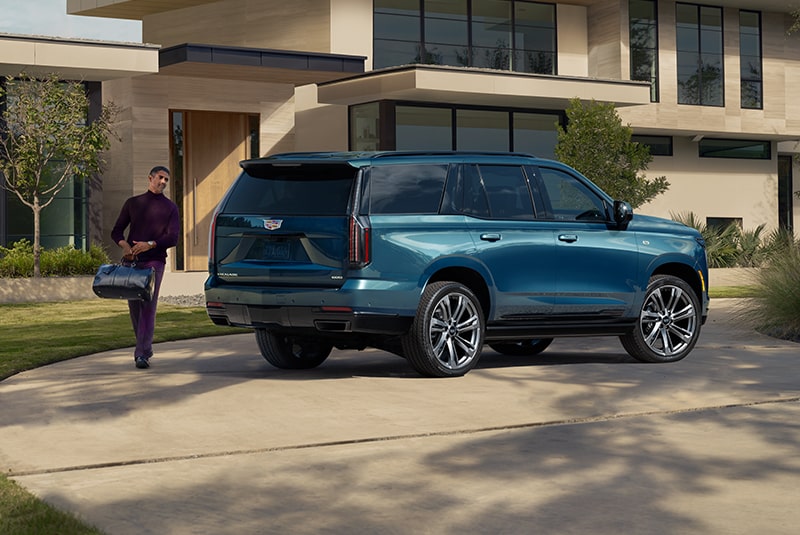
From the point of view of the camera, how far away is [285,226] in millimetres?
10742

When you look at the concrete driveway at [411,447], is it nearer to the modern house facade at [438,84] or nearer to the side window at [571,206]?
the side window at [571,206]

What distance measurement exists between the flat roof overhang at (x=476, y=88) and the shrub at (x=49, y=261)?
701 cm

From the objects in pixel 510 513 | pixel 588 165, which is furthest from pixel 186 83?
pixel 510 513

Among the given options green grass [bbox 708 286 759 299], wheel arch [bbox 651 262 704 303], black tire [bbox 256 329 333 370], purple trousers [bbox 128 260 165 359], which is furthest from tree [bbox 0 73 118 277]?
wheel arch [bbox 651 262 704 303]

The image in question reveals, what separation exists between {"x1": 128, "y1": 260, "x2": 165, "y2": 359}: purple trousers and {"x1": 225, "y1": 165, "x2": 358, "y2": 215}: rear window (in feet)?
4.21

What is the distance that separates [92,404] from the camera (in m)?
9.45

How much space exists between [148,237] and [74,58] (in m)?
13.5

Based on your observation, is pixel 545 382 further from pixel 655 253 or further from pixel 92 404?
pixel 92 404

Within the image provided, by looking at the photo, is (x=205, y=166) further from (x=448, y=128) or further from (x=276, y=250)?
(x=276, y=250)

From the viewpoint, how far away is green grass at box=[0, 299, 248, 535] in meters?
5.77

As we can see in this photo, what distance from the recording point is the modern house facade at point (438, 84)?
28109mm

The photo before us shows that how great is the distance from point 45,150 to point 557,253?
15370mm

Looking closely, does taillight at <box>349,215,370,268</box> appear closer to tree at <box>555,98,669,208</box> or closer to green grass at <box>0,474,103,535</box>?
green grass at <box>0,474,103,535</box>

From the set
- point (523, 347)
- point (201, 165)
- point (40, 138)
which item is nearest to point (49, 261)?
A: point (40, 138)
